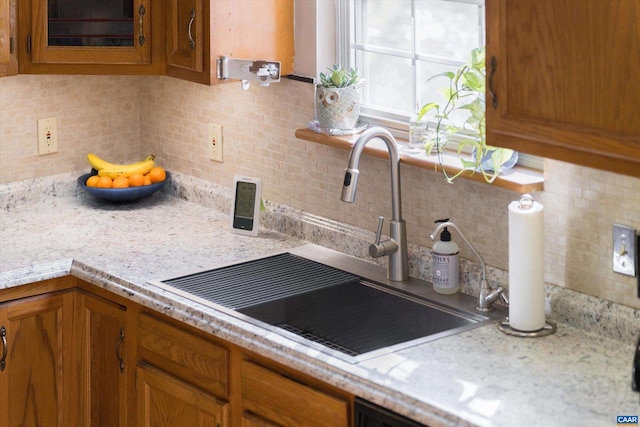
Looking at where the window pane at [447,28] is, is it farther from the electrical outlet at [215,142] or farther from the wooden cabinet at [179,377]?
the wooden cabinet at [179,377]

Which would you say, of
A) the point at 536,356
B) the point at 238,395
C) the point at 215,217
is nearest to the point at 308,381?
the point at 238,395

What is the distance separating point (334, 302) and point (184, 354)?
0.43 m

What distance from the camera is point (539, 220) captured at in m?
2.59

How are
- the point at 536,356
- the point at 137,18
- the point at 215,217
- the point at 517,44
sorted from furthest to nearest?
1. the point at 215,217
2. the point at 137,18
3. the point at 536,356
4. the point at 517,44

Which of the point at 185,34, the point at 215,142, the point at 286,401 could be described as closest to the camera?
the point at 286,401

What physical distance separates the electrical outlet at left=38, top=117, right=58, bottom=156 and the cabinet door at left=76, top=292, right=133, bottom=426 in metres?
0.76

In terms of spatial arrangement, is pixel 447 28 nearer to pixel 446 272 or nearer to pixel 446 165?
pixel 446 165

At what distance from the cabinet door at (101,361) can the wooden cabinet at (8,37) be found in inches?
29.3

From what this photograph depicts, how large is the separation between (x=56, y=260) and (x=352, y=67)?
41.2 inches

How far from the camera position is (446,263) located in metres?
2.90

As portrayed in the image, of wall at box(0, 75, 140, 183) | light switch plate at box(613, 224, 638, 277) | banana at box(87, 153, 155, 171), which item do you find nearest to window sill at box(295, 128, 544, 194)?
light switch plate at box(613, 224, 638, 277)

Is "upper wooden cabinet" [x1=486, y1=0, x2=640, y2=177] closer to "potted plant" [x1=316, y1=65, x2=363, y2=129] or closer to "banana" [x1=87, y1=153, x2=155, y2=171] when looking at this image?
"potted plant" [x1=316, y1=65, x2=363, y2=129]

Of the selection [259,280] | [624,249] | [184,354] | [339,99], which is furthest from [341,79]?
[624,249]

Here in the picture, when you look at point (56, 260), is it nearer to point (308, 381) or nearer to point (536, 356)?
point (308, 381)
